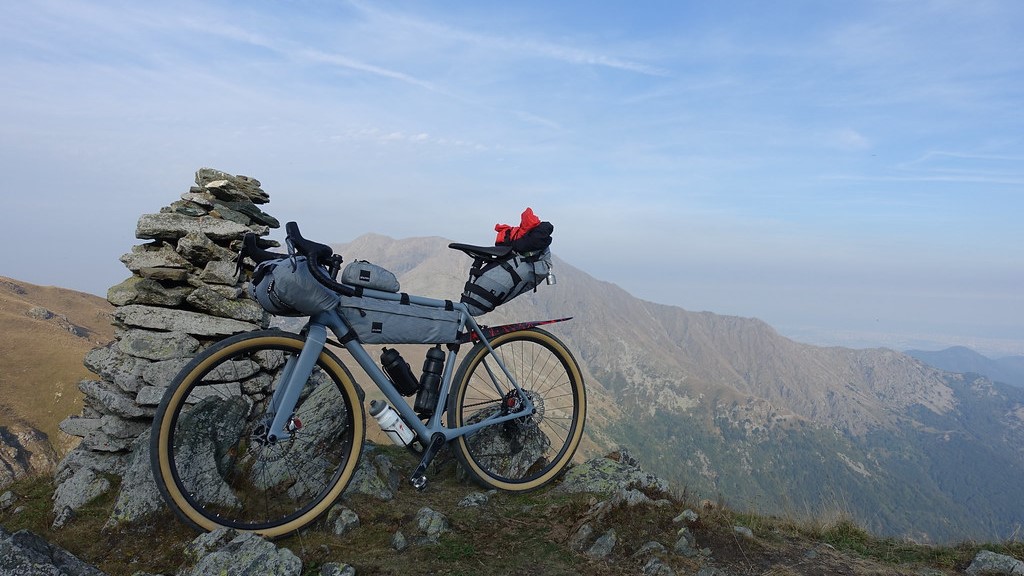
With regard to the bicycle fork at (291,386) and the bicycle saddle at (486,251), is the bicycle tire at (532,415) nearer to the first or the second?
the bicycle saddle at (486,251)

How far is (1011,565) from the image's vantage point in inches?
207

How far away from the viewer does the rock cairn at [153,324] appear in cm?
613

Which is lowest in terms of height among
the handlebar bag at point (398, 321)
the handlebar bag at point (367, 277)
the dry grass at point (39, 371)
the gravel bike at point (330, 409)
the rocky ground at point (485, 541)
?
the dry grass at point (39, 371)

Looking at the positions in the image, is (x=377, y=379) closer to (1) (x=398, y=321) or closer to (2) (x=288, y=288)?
(1) (x=398, y=321)

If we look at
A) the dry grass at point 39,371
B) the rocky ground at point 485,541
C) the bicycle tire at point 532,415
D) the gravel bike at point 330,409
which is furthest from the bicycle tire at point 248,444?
the dry grass at point 39,371

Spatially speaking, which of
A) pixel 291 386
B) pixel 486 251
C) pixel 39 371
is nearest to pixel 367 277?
pixel 291 386

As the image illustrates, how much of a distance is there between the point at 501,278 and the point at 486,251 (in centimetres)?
35

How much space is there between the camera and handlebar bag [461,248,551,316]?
609 cm

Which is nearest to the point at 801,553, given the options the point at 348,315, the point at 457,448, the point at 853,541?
the point at 853,541

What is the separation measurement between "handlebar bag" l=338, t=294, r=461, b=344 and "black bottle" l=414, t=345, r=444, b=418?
0.54 feet

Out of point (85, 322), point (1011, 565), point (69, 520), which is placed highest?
point (1011, 565)

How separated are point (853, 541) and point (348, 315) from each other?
612cm

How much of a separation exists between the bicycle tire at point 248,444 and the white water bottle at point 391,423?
0.24 m

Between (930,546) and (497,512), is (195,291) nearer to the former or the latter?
(497,512)
